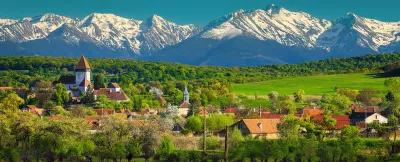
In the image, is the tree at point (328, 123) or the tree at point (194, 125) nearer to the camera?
the tree at point (328, 123)

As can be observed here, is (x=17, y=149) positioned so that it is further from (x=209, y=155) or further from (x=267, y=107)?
(x=267, y=107)

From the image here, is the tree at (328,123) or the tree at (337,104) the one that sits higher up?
the tree at (337,104)

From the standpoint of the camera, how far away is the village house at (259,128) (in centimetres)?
9844

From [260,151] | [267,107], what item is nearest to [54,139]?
[260,151]

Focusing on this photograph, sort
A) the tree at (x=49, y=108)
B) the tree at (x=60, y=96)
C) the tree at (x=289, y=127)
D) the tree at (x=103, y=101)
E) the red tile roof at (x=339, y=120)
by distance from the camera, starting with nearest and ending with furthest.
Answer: the tree at (x=289, y=127) < the red tile roof at (x=339, y=120) < the tree at (x=49, y=108) < the tree at (x=103, y=101) < the tree at (x=60, y=96)

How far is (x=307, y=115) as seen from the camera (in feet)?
373

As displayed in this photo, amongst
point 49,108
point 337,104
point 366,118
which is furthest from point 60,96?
point 366,118

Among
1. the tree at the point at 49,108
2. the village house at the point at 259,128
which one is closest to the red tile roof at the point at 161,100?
the tree at the point at 49,108

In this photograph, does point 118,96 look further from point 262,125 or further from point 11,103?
point 262,125

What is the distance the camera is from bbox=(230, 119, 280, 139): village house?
9844cm

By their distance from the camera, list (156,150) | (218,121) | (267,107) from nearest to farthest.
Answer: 1. (156,150)
2. (218,121)
3. (267,107)

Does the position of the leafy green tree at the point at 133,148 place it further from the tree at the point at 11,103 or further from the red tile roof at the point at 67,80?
the red tile roof at the point at 67,80

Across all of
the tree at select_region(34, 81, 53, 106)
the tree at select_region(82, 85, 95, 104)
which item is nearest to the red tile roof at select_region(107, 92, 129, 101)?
the tree at select_region(82, 85, 95, 104)

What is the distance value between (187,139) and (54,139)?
20222 millimetres
